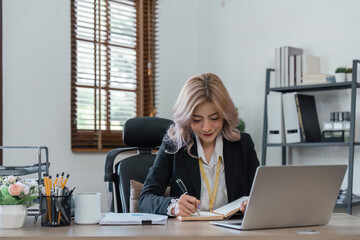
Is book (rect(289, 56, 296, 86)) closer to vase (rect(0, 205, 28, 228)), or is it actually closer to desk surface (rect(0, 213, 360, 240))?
desk surface (rect(0, 213, 360, 240))

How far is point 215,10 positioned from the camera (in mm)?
4777

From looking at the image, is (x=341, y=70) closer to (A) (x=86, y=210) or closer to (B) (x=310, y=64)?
(B) (x=310, y=64)

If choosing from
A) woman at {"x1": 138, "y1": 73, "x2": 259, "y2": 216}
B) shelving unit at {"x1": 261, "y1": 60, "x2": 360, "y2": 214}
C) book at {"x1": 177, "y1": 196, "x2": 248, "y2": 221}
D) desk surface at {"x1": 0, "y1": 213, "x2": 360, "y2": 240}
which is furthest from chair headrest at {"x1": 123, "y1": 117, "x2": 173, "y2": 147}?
shelving unit at {"x1": 261, "y1": 60, "x2": 360, "y2": 214}

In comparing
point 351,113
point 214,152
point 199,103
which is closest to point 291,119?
point 351,113

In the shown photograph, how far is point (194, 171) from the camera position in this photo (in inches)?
82.7

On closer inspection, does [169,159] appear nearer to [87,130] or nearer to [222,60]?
[87,130]

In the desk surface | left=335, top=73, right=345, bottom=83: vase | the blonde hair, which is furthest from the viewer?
left=335, top=73, right=345, bottom=83: vase

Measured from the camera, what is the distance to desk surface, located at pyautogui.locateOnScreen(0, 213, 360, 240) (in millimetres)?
1396

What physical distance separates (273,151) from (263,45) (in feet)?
2.84

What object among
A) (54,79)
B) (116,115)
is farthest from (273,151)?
(54,79)

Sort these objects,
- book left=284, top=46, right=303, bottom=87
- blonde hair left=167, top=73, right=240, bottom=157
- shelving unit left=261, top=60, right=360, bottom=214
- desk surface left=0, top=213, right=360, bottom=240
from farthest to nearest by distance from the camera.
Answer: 1. book left=284, top=46, right=303, bottom=87
2. shelving unit left=261, top=60, right=360, bottom=214
3. blonde hair left=167, top=73, right=240, bottom=157
4. desk surface left=0, top=213, right=360, bottom=240

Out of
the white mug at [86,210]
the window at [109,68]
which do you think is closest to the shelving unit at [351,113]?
the window at [109,68]

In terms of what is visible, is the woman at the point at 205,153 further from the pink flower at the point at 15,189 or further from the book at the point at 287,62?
the book at the point at 287,62

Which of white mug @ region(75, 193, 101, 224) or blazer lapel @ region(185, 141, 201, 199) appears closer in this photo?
white mug @ region(75, 193, 101, 224)
